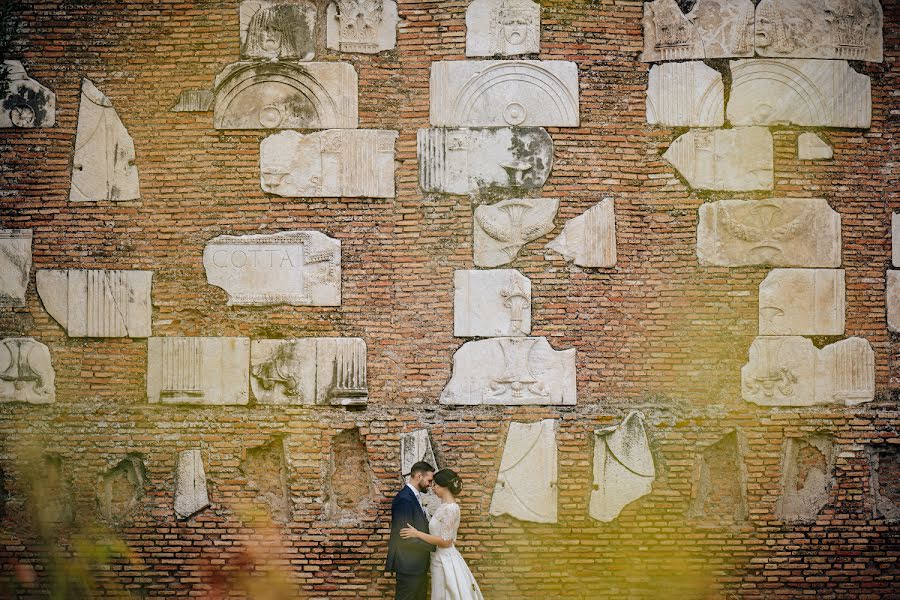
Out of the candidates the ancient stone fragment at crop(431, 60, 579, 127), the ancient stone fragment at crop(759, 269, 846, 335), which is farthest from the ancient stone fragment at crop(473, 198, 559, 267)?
the ancient stone fragment at crop(759, 269, 846, 335)

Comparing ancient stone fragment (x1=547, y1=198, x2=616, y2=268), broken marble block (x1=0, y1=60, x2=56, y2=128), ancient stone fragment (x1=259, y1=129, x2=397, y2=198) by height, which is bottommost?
ancient stone fragment (x1=547, y1=198, x2=616, y2=268)

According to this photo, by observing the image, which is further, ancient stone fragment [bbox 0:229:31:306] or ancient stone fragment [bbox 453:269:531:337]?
ancient stone fragment [bbox 0:229:31:306]

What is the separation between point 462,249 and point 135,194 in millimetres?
2874

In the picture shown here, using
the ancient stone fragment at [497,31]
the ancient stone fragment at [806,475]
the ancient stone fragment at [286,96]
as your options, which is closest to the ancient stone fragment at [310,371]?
the ancient stone fragment at [286,96]

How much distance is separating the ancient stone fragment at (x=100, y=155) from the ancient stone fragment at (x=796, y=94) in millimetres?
5264

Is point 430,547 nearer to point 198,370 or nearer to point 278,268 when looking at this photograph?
point 198,370

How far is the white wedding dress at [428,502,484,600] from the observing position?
6148mm

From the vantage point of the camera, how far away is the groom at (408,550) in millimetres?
6238

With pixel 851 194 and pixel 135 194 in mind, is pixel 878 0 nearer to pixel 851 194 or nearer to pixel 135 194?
pixel 851 194

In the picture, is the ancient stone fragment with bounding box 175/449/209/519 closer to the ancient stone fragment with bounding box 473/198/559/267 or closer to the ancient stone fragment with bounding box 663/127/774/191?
the ancient stone fragment with bounding box 473/198/559/267

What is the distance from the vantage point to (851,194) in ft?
22.8

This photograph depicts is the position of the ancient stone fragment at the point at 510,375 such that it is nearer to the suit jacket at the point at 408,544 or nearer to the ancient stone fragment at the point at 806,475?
the suit jacket at the point at 408,544

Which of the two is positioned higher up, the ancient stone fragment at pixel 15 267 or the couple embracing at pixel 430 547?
the ancient stone fragment at pixel 15 267

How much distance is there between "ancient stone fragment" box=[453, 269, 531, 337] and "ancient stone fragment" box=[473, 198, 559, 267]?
0.15m
